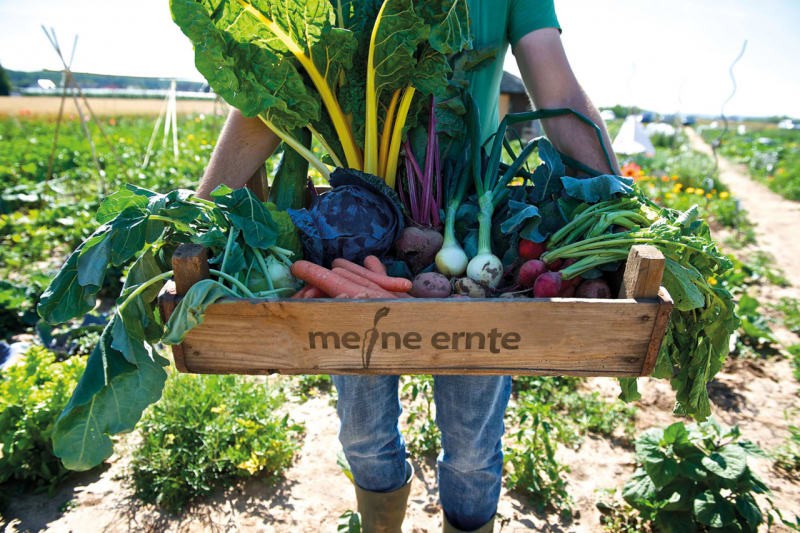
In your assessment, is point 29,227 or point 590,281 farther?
point 29,227

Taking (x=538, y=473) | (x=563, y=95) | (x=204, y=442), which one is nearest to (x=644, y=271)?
(x=563, y=95)

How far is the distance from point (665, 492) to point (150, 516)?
242 centimetres

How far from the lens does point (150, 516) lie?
2.45 m

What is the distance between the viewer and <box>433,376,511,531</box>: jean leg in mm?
1674

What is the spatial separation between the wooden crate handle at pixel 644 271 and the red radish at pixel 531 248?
11.5 inches

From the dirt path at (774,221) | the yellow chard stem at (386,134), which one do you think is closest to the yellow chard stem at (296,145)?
the yellow chard stem at (386,134)

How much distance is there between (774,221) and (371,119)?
407 inches

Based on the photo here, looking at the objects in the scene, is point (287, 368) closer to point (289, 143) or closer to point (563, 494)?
point (289, 143)

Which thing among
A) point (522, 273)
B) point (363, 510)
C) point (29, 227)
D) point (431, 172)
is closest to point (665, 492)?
point (363, 510)

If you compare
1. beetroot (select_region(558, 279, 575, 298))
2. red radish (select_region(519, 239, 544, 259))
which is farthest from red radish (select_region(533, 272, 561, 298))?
red radish (select_region(519, 239, 544, 259))

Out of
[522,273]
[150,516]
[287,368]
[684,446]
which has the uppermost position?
[522,273]

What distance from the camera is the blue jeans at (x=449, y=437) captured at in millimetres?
1688

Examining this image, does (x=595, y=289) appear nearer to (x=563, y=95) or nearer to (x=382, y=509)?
(x=563, y=95)

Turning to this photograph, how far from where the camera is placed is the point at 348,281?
4.58 ft
